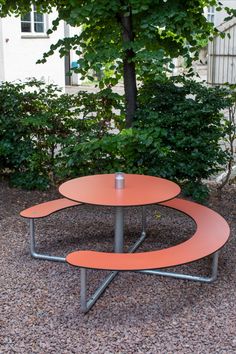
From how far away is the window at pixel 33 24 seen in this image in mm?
14250

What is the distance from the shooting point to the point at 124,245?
439 cm

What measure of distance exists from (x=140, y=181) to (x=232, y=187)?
240cm

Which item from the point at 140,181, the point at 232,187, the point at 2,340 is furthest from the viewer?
the point at 232,187

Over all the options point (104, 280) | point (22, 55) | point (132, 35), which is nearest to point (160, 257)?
point (104, 280)

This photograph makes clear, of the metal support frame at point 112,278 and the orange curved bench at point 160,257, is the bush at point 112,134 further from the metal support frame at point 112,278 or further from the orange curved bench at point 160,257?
the metal support frame at point 112,278

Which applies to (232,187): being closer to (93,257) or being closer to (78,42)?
(78,42)

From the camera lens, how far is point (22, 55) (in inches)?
555

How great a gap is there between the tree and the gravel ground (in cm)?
170

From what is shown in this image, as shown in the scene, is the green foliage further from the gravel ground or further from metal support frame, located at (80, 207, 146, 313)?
metal support frame, located at (80, 207, 146, 313)

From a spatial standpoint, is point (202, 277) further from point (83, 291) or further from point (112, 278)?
point (83, 291)

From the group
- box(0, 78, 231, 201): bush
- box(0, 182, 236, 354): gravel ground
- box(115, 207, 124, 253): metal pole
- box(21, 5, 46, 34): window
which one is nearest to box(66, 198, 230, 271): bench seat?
box(0, 182, 236, 354): gravel ground

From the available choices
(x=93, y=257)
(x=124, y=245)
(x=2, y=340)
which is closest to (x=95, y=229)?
(x=124, y=245)

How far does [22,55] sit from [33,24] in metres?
1.07

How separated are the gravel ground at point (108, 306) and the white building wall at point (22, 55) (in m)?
9.59
